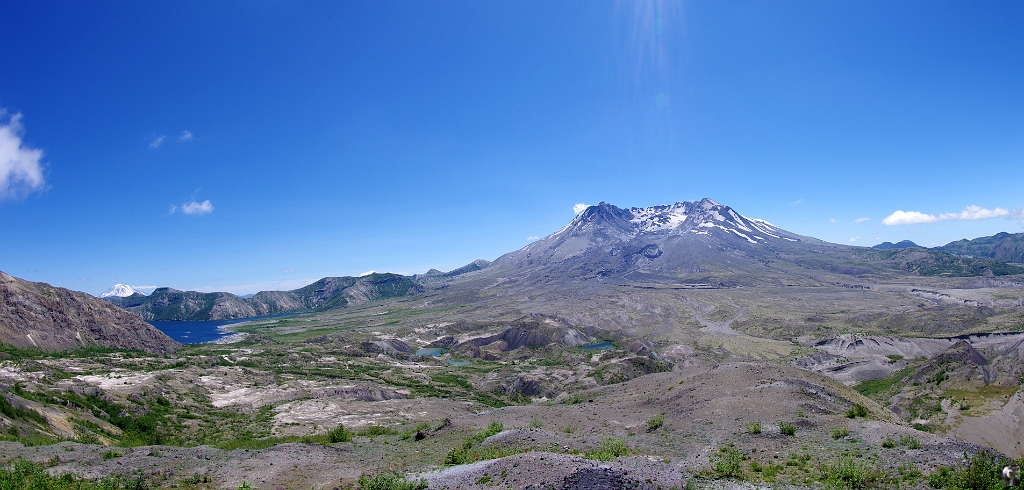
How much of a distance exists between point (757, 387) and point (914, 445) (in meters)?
11.3

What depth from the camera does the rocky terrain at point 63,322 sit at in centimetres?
6397

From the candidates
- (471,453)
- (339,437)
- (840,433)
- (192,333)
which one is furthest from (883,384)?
(192,333)

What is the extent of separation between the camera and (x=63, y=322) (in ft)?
236

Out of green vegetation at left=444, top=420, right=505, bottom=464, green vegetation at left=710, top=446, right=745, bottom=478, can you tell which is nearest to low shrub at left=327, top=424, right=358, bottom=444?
green vegetation at left=444, top=420, right=505, bottom=464

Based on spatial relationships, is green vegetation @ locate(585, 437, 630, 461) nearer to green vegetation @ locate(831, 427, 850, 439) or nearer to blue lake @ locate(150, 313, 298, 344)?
green vegetation @ locate(831, 427, 850, 439)

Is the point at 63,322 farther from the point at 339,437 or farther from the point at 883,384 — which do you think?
the point at 883,384

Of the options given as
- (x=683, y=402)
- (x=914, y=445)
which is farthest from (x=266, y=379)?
(x=914, y=445)

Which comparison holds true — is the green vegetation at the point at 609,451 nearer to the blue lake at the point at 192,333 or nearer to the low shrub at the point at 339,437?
the low shrub at the point at 339,437

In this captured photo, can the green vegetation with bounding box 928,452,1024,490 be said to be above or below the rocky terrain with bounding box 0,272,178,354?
below

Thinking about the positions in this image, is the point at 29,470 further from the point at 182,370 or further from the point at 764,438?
the point at 182,370

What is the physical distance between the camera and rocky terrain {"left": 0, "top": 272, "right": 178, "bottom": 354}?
210ft

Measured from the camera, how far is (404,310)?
186625 millimetres

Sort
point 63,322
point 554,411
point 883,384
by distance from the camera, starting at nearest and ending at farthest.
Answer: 1. point 554,411
2. point 883,384
3. point 63,322

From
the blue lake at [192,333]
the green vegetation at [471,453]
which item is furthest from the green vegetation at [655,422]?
the blue lake at [192,333]
